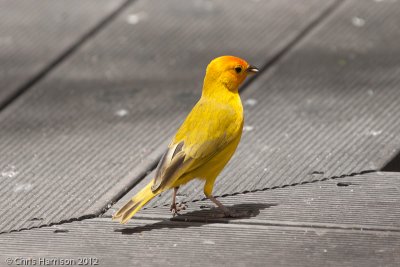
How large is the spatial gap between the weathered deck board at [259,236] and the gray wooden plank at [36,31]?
213cm

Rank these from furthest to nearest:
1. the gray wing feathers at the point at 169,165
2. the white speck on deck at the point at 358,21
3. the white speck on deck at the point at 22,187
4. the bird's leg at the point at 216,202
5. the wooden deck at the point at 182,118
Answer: the white speck on deck at the point at 358,21 → the white speck on deck at the point at 22,187 → the bird's leg at the point at 216,202 → the gray wing feathers at the point at 169,165 → the wooden deck at the point at 182,118

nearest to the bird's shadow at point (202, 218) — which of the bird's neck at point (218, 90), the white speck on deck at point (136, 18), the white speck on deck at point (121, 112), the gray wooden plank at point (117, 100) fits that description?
the gray wooden plank at point (117, 100)

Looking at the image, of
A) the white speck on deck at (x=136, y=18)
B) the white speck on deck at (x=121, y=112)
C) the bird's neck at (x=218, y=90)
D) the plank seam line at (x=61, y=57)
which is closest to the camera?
the bird's neck at (x=218, y=90)

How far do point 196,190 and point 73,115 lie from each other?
1.40m

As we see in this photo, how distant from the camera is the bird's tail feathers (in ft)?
15.5

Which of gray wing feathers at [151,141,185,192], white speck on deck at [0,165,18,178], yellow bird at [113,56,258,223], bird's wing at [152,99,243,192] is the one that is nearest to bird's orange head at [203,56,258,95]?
yellow bird at [113,56,258,223]

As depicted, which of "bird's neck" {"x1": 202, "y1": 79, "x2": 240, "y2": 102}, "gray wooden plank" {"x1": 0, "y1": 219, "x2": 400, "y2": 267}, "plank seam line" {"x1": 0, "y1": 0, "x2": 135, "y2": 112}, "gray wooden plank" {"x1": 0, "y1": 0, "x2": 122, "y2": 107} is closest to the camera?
"gray wooden plank" {"x1": 0, "y1": 219, "x2": 400, "y2": 267}

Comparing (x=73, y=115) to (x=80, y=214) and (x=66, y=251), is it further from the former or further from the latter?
(x=66, y=251)

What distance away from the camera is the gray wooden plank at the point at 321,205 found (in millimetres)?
4836

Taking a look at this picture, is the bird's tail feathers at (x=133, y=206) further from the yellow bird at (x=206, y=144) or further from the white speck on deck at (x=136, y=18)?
the white speck on deck at (x=136, y=18)

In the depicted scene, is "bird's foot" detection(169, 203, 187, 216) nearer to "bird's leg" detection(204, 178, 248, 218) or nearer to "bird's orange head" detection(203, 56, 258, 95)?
"bird's leg" detection(204, 178, 248, 218)

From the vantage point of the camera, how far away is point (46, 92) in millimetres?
6801

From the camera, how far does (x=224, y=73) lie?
5.19 m

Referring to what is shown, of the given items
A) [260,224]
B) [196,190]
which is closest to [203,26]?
[196,190]
